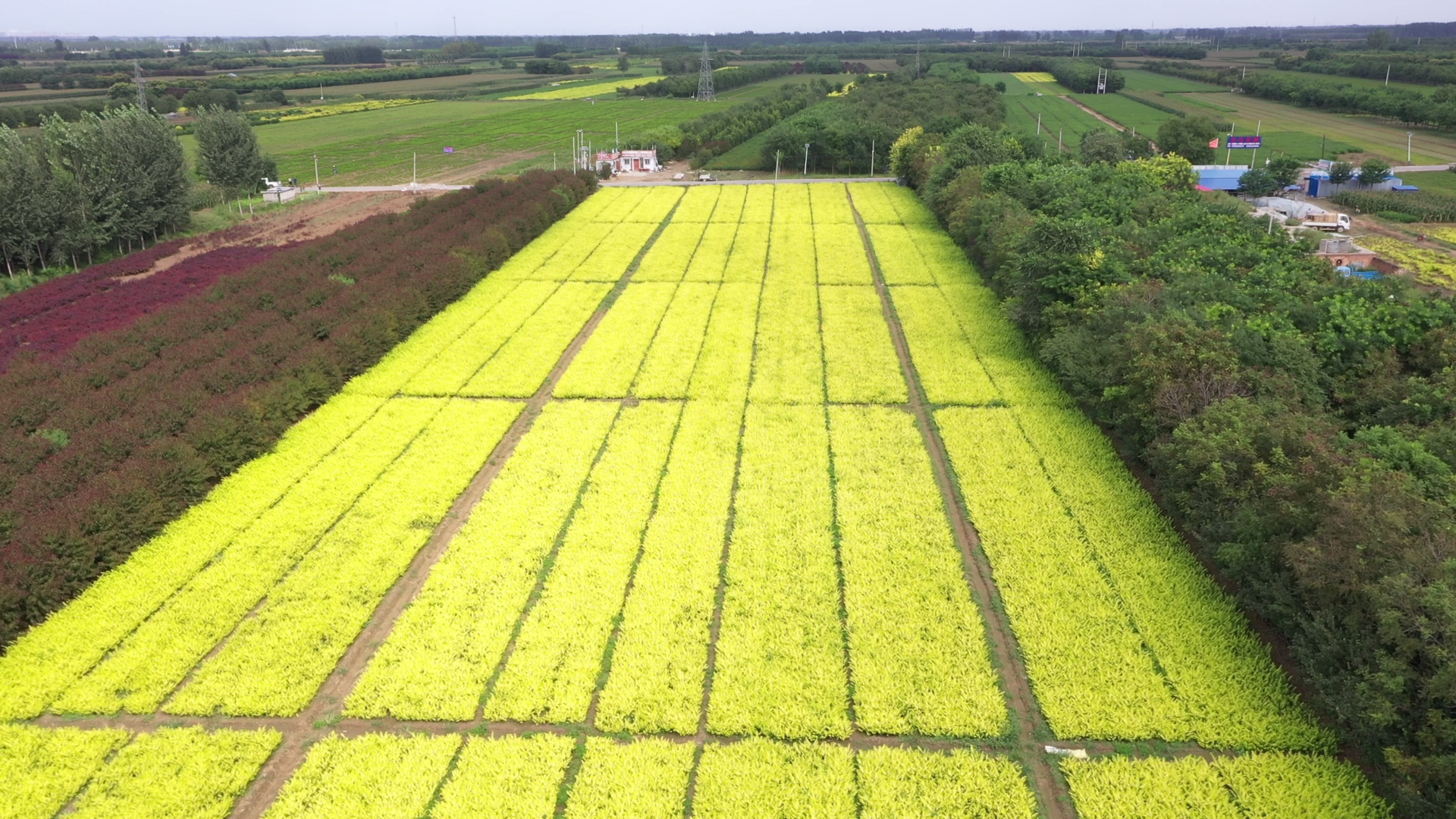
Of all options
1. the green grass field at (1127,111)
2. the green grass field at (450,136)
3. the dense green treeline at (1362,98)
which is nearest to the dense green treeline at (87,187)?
the green grass field at (450,136)

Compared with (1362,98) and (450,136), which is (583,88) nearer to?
(450,136)

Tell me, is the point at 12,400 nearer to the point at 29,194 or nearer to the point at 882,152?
the point at 29,194

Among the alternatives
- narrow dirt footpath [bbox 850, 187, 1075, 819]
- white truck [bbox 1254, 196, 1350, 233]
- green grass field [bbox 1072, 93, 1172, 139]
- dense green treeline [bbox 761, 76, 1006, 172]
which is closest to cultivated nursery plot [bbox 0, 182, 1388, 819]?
narrow dirt footpath [bbox 850, 187, 1075, 819]

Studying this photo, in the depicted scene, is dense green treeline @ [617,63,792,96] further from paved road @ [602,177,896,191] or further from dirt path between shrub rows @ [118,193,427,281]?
dirt path between shrub rows @ [118,193,427,281]

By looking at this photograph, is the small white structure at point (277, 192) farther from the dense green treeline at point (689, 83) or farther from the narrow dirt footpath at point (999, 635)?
the dense green treeline at point (689, 83)

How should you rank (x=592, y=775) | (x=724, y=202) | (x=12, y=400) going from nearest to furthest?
(x=592, y=775) → (x=12, y=400) → (x=724, y=202)

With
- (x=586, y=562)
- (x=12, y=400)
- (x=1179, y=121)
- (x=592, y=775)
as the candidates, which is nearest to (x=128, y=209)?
(x=12, y=400)
